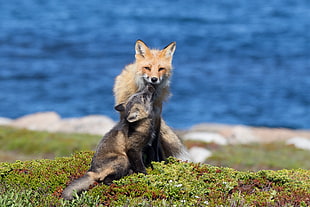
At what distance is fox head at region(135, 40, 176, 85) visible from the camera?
993 cm

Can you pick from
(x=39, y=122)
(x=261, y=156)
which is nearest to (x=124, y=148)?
(x=261, y=156)

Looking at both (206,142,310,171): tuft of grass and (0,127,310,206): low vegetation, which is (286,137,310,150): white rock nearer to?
(206,142,310,171): tuft of grass

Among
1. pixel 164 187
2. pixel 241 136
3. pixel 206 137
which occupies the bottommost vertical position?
pixel 164 187

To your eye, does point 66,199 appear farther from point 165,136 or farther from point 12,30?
point 12,30

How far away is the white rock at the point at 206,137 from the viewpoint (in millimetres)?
23188

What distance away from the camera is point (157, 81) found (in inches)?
388

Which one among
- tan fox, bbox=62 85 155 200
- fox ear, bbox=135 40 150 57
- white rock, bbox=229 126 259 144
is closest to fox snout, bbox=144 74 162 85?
fox ear, bbox=135 40 150 57

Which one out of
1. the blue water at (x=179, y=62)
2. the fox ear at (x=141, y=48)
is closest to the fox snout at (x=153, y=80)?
the fox ear at (x=141, y=48)

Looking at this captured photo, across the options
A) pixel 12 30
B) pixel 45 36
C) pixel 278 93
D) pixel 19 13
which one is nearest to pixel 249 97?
pixel 278 93

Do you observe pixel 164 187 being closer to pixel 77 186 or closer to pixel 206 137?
Result: pixel 77 186

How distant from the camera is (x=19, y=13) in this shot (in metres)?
73.6

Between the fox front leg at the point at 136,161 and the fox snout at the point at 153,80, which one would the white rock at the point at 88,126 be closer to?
the fox snout at the point at 153,80

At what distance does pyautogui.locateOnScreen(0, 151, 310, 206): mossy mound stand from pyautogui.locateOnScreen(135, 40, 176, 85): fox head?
1873 mm

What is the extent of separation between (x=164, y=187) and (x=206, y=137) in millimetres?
16283
